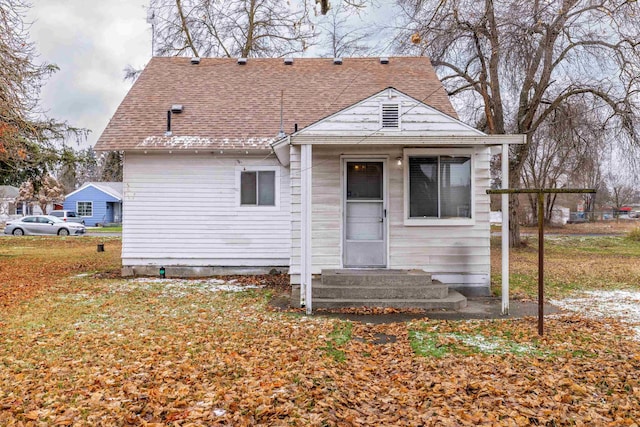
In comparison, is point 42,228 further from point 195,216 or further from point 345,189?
point 345,189

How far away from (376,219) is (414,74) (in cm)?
682

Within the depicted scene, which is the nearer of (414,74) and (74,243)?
(414,74)

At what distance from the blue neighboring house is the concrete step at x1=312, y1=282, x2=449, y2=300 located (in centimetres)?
3634

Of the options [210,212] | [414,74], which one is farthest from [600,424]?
[414,74]

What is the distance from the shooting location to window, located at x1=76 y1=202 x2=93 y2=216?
3916 cm

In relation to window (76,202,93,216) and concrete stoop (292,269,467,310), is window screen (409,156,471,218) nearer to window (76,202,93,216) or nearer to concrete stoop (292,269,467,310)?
concrete stoop (292,269,467,310)

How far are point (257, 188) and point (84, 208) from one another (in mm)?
34629

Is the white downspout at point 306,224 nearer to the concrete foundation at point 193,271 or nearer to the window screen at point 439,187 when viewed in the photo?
the window screen at point 439,187

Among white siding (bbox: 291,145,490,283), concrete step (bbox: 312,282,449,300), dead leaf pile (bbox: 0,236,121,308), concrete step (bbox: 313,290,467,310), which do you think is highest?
white siding (bbox: 291,145,490,283)

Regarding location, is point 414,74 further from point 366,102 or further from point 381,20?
point 366,102

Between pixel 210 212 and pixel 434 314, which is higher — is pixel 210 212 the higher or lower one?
the higher one

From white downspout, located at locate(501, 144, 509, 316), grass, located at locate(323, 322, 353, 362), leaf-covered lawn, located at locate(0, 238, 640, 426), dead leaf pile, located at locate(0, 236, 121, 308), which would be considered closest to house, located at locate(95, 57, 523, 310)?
white downspout, located at locate(501, 144, 509, 316)

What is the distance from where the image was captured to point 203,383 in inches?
159

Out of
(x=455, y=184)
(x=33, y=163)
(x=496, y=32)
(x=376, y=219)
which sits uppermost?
(x=496, y=32)
